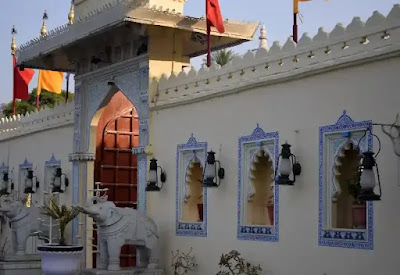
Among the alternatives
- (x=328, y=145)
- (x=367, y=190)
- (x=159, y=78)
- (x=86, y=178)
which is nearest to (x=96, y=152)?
(x=86, y=178)

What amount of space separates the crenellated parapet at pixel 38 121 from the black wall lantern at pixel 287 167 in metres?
6.70

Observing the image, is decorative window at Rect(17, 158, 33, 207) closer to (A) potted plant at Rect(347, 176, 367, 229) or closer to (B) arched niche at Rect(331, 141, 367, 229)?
(B) arched niche at Rect(331, 141, 367, 229)

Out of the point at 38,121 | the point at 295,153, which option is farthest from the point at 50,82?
the point at 295,153

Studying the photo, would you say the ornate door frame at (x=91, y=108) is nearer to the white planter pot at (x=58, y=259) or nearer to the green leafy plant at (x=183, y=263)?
the green leafy plant at (x=183, y=263)

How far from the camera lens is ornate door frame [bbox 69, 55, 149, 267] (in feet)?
42.1

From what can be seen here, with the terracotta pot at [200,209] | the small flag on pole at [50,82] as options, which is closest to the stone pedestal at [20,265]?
the terracotta pot at [200,209]

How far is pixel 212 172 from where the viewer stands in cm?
1082

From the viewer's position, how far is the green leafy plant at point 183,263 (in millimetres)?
11371

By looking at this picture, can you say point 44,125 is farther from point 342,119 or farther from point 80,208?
point 342,119

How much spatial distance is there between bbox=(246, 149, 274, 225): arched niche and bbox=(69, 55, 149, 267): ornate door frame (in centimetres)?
285

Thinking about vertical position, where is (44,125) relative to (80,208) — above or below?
above

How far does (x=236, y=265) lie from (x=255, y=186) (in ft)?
3.41

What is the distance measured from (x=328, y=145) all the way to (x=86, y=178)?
21.2ft

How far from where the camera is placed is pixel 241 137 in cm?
1050
